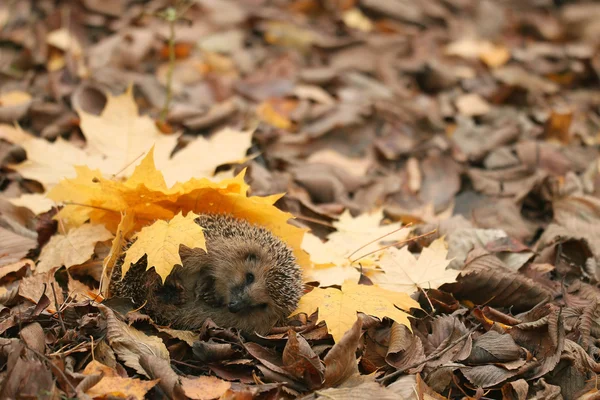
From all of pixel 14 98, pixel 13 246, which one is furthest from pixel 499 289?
pixel 14 98

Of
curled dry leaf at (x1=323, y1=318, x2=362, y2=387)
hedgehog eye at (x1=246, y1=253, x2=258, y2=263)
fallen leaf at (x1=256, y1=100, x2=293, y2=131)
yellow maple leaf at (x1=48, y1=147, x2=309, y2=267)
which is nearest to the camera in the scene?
curled dry leaf at (x1=323, y1=318, x2=362, y2=387)

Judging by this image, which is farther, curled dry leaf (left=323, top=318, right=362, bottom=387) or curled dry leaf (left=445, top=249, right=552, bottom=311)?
curled dry leaf (left=445, top=249, right=552, bottom=311)

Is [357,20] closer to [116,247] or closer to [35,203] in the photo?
[35,203]

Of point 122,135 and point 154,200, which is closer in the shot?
point 154,200

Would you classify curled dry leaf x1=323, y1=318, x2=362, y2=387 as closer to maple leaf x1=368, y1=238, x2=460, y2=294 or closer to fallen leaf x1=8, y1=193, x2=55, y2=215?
maple leaf x1=368, y1=238, x2=460, y2=294

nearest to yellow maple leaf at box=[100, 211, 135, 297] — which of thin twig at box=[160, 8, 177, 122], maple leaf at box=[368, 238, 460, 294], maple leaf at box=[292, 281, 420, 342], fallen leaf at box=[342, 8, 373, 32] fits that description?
maple leaf at box=[292, 281, 420, 342]
